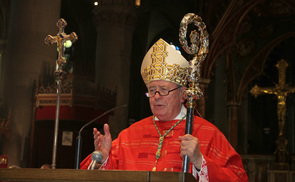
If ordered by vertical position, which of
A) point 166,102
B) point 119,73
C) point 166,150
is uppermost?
point 119,73

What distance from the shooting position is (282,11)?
62.4ft

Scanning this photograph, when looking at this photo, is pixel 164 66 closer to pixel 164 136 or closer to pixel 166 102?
pixel 166 102

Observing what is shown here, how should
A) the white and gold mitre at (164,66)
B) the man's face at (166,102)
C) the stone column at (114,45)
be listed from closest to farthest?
the man's face at (166,102), the white and gold mitre at (164,66), the stone column at (114,45)

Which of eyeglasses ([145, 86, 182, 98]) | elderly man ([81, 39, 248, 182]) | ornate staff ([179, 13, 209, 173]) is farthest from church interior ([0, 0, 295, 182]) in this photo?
ornate staff ([179, 13, 209, 173])

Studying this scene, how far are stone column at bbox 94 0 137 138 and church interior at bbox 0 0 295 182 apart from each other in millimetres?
31

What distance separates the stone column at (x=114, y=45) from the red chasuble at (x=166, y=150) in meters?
11.2

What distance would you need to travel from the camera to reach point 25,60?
36.9 feet

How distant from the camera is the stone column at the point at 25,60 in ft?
36.4

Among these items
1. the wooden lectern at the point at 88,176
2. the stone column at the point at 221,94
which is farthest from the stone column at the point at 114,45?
the wooden lectern at the point at 88,176

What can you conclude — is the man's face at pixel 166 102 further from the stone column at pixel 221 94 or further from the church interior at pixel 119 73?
the stone column at pixel 221 94

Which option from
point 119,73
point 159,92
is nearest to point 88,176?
point 159,92

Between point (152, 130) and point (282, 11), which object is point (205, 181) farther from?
point (282, 11)

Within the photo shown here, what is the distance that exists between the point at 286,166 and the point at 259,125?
11205mm

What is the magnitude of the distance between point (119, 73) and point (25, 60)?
201 inches
